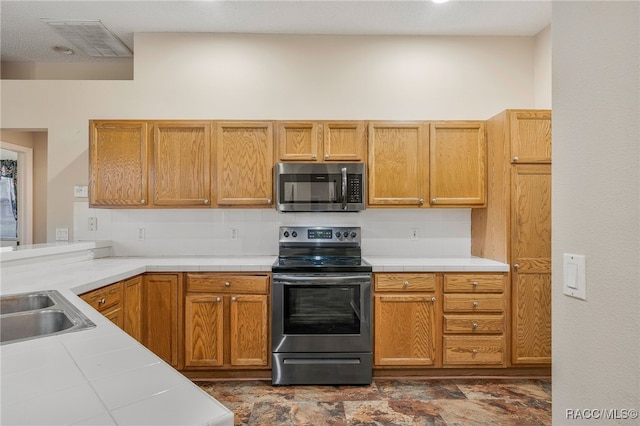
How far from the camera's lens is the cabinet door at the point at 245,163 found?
291cm

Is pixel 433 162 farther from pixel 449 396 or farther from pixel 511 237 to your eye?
pixel 449 396

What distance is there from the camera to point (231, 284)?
2.64m

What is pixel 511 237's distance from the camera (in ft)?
8.83

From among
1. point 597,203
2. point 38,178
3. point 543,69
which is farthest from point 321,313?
point 38,178

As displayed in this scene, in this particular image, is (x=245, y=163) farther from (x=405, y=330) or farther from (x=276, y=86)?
(x=405, y=330)

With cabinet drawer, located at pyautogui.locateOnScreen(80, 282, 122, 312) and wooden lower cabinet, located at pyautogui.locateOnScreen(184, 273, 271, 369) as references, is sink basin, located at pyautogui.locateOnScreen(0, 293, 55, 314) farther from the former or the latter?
wooden lower cabinet, located at pyautogui.locateOnScreen(184, 273, 271, 369)

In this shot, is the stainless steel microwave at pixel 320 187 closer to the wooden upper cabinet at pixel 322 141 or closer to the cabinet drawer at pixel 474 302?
the wooden upper cabinet at pixel 322 141

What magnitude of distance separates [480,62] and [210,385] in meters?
3.55

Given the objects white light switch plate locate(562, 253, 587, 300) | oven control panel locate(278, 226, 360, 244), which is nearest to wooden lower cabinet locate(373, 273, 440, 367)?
oven control panel locate(278, 226, 360, 244)

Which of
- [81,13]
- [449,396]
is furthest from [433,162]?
[81,13]

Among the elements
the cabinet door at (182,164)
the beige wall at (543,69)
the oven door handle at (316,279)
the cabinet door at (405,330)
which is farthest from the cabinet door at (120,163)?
the beige wall at (543,69)

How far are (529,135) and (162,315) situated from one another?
9.97 feet

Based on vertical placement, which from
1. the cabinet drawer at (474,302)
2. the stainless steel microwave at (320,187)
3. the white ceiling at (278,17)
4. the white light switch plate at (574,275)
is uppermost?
the white ceiling at (278,17)

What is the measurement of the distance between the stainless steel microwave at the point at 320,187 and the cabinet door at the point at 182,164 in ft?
2.00
